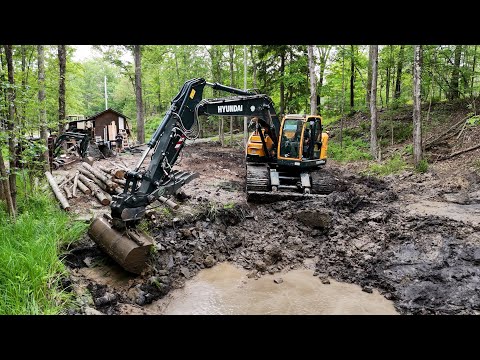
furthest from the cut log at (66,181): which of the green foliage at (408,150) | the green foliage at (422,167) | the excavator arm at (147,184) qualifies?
the green foliage at (408,150)

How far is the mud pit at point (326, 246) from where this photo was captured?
17.2 feet

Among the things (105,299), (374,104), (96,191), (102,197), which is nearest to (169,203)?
(102,197)

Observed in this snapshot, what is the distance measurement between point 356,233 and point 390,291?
1957 millimetres

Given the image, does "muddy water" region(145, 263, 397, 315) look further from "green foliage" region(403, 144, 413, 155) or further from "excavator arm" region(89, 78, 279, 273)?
"green foliage" region(403, 144, 413, 155)

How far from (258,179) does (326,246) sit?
10.5ft

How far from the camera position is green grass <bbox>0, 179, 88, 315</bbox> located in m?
3.80

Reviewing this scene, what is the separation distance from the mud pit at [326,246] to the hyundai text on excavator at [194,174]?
51 cm

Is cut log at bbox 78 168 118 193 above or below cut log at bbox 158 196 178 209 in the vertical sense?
above

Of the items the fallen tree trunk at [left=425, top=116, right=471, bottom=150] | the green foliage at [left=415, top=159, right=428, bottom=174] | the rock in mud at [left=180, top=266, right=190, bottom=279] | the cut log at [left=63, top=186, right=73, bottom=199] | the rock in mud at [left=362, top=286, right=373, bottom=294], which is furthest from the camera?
the fallen tree trunk at [left=425, top=116, right=471, bottom=150]

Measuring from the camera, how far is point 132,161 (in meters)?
13.2

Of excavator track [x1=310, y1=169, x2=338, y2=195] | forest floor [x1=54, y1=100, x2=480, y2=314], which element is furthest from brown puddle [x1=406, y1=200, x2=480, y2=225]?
excavator track [x1=310, y1=169, x2=338, y2=195]

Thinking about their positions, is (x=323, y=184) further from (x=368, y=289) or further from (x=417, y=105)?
(x=417, y=105)

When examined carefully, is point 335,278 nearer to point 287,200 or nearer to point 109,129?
point 287,200

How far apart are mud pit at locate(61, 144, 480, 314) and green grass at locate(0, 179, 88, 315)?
0.40 meters
